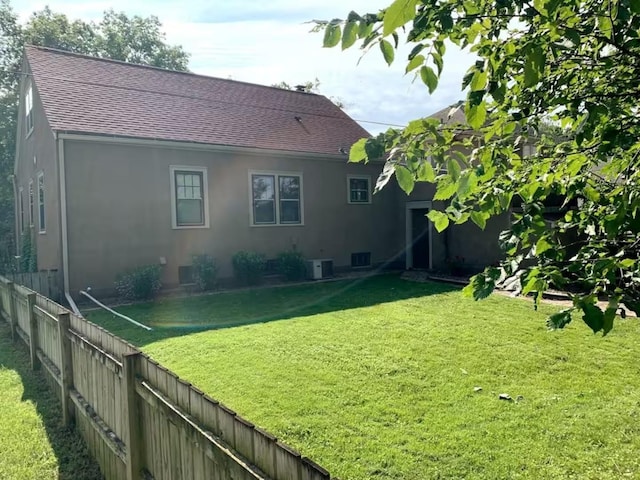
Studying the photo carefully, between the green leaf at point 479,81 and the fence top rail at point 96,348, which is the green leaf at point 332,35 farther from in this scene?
the fence top rail at point 96,348

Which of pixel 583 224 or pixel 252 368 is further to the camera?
pixel 252 368

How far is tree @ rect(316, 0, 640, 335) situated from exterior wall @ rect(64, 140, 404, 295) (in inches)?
429

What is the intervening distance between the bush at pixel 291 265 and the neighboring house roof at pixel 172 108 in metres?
3.27

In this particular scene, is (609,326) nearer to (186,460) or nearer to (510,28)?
(510,28)

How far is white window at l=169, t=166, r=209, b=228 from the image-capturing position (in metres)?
12.2

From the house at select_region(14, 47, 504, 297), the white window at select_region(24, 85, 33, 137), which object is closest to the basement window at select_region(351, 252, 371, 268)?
the house at select_region(14, 47, 504, 297)

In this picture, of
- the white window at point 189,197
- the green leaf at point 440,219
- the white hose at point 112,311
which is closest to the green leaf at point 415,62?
the green leaf at point 440,219

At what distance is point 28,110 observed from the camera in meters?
15.2

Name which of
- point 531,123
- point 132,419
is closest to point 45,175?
point 132,419

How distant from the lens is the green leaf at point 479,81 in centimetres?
153

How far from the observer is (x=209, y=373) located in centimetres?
534

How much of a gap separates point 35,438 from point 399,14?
479cm

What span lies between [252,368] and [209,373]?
0.50m

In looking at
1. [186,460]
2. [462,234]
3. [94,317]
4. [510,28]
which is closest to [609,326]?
[510,28]
